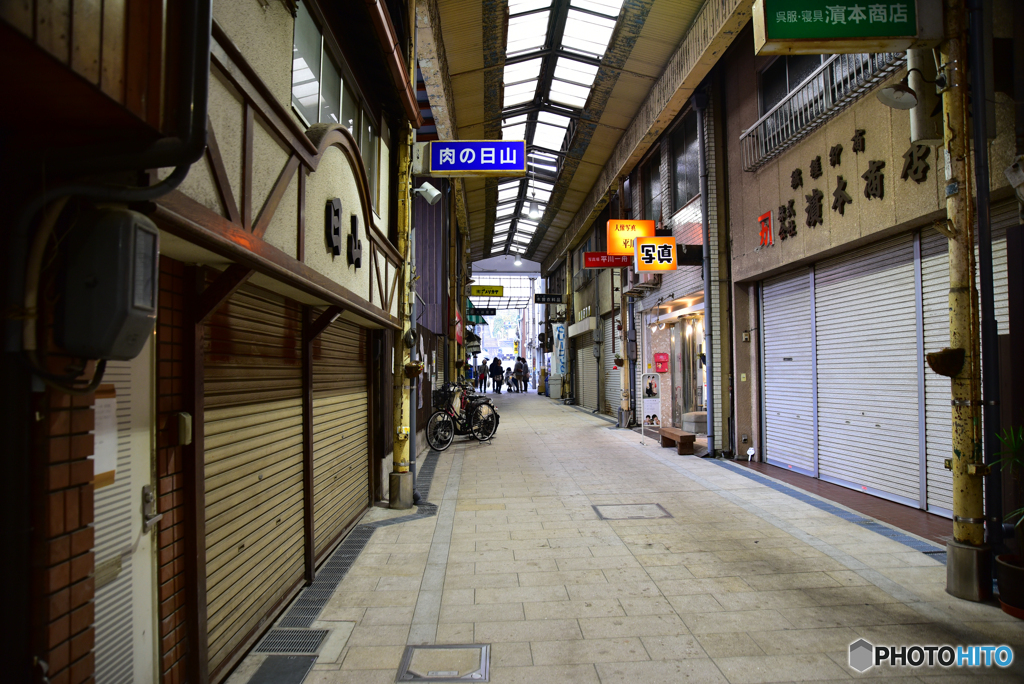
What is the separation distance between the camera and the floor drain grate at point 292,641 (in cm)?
370

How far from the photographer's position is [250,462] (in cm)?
380

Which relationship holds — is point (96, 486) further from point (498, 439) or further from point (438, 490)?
point (498, 439)

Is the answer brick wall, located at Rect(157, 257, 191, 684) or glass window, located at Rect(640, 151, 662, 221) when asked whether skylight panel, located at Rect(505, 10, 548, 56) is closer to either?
glass window, located at Rect(640, 151, 662, 221)

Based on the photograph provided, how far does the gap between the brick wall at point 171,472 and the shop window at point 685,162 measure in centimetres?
1112

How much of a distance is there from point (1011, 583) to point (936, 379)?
2.96m

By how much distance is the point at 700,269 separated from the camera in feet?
38.5

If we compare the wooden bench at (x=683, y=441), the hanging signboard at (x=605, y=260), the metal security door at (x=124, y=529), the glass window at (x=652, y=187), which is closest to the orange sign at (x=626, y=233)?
the hanging signboard at (x=605, y=260)

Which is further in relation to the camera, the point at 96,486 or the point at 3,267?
the point at 96,486

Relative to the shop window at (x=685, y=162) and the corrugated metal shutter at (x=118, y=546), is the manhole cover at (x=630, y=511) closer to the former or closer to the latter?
the corrugated metal shutter at (x=118, y=546)

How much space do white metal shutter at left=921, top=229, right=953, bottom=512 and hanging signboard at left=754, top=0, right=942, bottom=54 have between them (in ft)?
8.71

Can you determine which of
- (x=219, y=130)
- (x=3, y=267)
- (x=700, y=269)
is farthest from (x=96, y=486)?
(x=700, y=269)

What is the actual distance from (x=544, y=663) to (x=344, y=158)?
4251 millimetres

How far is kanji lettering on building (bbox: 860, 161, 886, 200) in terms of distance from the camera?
6840mm

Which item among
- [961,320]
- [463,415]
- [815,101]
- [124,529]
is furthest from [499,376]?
[124,529]
